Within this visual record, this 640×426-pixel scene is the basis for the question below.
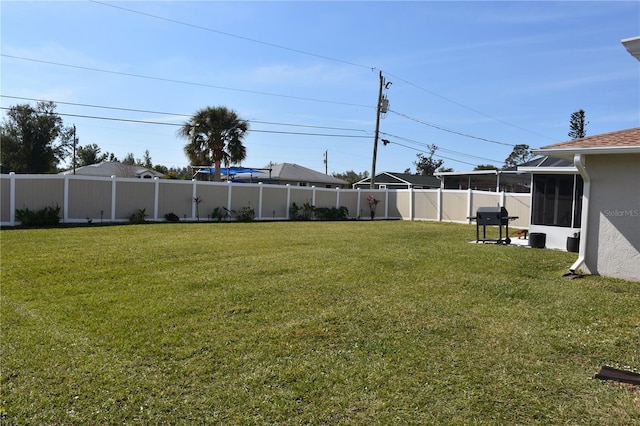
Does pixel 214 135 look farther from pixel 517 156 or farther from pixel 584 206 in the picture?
pixel 517 156

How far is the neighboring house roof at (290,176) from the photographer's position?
1388 inches

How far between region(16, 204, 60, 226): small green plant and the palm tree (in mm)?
9631

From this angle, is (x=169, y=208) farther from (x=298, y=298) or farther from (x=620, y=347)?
(x=620, y=347)

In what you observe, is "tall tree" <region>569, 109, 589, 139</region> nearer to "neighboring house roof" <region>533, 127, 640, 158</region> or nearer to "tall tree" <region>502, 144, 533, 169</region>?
"tall tree" <region>502, 144, 533, 169</region>

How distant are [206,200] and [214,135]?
19.0ft

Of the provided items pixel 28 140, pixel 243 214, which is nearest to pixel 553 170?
pixel 243 214

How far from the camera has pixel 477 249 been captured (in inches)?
403

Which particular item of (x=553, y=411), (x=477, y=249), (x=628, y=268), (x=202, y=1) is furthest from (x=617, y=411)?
(x=202, y=1)

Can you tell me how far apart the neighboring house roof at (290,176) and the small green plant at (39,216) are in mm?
20002

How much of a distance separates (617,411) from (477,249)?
7.48 metres

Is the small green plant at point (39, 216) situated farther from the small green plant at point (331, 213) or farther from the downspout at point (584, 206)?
the downspout at point (584, 206)

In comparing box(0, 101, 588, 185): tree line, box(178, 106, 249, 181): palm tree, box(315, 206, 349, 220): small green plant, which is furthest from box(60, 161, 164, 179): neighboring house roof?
box(315, 206, 349, 220): small green plant

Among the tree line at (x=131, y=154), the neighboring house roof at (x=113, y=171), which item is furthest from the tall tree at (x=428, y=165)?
the neighboring house roof at (x=113, y=171)

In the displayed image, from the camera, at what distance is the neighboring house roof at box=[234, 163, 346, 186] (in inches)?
1388
